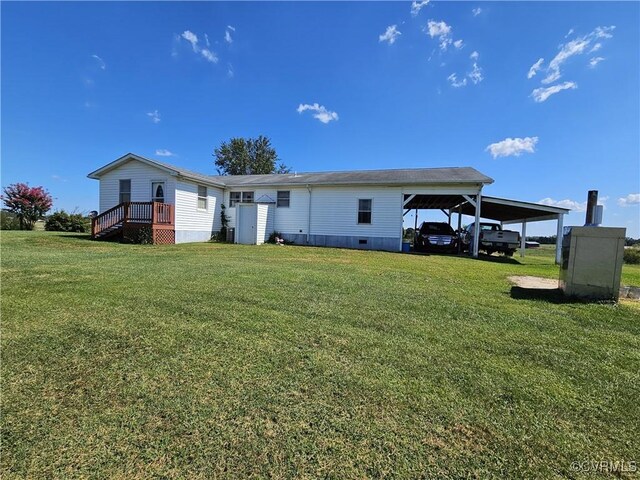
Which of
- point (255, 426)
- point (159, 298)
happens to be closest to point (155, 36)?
point (159, 298)

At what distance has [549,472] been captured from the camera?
5.22 feet

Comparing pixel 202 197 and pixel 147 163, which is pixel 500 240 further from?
pixel 147 163

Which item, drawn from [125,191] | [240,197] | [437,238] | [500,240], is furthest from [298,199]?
[500,240]

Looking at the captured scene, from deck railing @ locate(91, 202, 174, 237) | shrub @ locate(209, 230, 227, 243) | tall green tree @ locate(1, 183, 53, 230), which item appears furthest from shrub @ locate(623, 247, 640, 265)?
tall green tree @ locate(1, 183, 53, 230)

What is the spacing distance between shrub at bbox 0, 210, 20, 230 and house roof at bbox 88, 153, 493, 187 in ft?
38.1

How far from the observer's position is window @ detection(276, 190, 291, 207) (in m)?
17.5

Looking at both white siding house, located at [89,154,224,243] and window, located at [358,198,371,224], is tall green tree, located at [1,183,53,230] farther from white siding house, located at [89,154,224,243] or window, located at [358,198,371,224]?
window, located at [358,198,371,224]

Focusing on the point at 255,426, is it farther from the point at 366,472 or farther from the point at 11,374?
the point at 11,374

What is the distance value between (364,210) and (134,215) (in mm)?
11440

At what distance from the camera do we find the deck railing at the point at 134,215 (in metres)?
13.6

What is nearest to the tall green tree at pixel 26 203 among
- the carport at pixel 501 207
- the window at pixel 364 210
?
the window at pixel 364 210

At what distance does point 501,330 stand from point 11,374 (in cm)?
482

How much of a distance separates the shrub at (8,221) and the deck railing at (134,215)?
13570 millimetres

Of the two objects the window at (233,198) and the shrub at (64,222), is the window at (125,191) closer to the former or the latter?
the window at (233,198)
